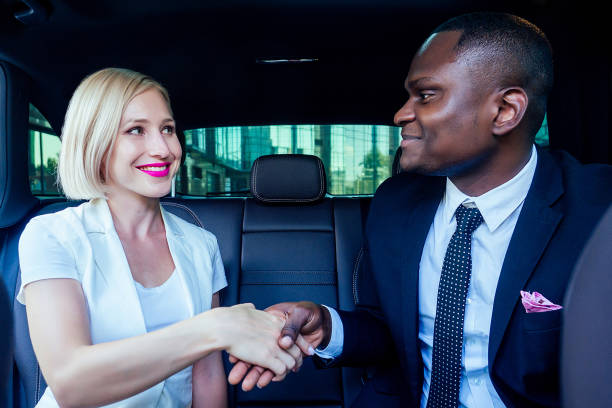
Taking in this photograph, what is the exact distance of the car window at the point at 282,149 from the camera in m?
3.16

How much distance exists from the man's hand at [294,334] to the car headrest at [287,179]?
0.91 meters

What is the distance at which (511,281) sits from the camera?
1.20m

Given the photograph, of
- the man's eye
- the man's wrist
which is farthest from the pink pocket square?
the man's eye

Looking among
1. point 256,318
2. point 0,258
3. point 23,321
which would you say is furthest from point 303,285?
point 0,258

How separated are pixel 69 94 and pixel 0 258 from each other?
97cm

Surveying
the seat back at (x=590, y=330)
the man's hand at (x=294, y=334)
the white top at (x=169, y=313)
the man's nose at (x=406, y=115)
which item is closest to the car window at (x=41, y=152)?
the white top at (x=169, y=313)

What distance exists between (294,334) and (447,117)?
77 centimetres

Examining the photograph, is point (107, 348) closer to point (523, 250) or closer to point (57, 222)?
point (57, 222)

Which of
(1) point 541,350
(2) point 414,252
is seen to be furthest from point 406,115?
(1) point 541,350

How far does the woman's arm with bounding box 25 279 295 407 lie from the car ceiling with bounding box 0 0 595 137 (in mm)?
1415

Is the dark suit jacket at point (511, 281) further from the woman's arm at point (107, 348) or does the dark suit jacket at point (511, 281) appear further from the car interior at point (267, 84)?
the woman's arm at point (107, 348)

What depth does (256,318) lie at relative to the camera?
3.87 feet

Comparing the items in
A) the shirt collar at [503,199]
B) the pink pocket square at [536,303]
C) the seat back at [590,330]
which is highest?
the shirt collar at [503,199]

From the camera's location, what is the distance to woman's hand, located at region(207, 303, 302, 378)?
108cm
